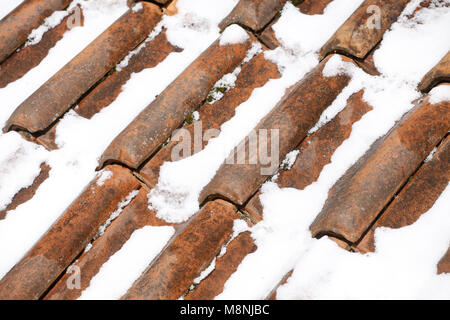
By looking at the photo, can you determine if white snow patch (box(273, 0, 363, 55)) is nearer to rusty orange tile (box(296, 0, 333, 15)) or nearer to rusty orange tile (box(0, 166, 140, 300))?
rusty orange tile (box(296, 0, 333, 15))

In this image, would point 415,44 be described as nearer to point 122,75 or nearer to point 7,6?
point 122,75

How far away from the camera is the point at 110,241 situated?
1708 mm

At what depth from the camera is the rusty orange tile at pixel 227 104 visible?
1.84 m

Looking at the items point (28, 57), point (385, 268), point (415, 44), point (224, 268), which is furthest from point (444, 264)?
point (28, 57)

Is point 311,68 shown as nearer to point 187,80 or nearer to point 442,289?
point 187,80

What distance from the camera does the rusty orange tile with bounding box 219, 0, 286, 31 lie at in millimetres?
2129

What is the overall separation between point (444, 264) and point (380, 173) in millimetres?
397

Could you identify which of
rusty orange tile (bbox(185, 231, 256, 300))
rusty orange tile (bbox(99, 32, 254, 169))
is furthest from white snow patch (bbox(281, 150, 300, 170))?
rusty orange tile (bbox(99, 32, 254, 169))

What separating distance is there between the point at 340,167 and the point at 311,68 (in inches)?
22.1

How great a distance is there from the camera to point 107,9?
7.97 ft

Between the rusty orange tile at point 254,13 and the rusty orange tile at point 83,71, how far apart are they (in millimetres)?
438

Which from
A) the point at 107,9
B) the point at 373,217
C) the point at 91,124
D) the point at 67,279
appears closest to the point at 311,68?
the point at 373,217

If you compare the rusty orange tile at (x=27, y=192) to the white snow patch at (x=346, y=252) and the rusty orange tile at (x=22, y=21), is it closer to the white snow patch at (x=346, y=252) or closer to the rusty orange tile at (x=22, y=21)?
the rusty orange tile at (x=22, y=21)

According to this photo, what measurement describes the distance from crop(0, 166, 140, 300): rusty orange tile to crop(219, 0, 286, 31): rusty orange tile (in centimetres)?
100
